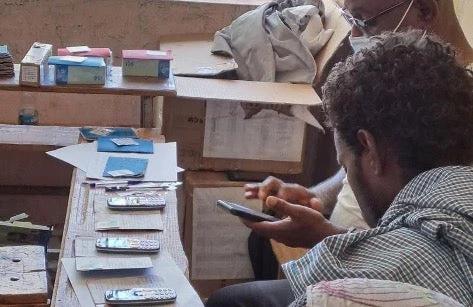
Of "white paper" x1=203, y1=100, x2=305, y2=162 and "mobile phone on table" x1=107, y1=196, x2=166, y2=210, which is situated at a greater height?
"mobile phone on table" x1=107, y1=196, x2=166, y2=210

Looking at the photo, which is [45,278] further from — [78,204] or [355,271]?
[355,271]

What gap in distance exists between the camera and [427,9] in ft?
6.55

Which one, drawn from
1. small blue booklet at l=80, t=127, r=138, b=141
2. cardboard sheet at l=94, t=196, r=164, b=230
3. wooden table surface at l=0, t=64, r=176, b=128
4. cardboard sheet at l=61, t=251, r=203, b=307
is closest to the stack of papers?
wooden table surface at l=0, t=64, r=176, b=128

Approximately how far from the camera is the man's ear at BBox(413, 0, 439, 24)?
198cm

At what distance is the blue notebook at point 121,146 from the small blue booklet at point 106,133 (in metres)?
0.04

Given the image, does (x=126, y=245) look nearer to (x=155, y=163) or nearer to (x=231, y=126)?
(x=155, y=163)

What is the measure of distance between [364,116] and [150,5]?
6.27 ft

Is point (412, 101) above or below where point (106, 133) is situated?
above

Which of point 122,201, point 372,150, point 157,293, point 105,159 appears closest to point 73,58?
point 105,159

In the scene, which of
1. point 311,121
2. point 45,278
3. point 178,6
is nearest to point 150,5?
point 178,6

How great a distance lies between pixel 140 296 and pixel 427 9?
1153mm

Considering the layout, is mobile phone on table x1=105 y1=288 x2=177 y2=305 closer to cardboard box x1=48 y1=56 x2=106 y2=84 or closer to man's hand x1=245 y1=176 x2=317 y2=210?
man's hand x1=245 y1=176 x2=317 y2=210

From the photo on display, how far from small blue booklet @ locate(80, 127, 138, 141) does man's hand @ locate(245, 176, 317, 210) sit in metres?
0.41

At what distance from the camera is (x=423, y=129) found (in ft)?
3.91
